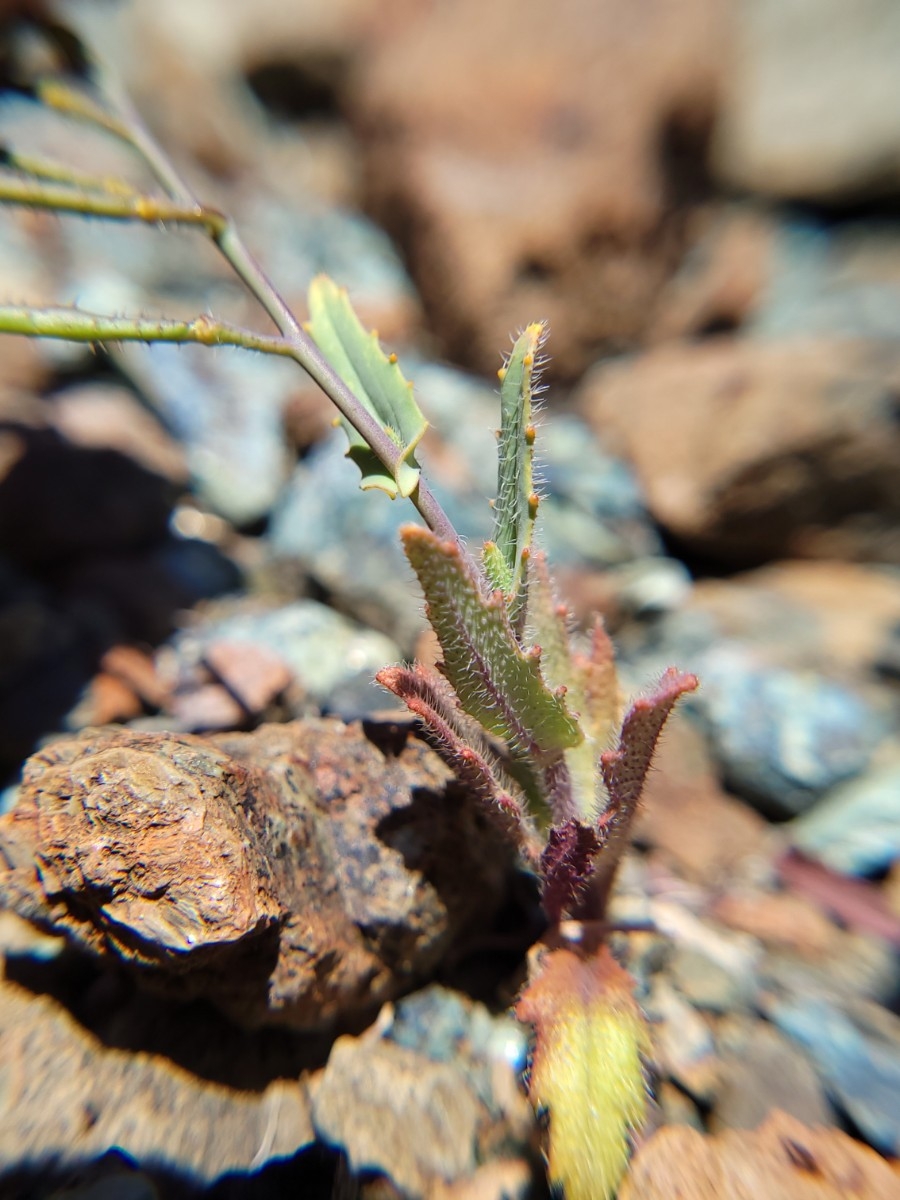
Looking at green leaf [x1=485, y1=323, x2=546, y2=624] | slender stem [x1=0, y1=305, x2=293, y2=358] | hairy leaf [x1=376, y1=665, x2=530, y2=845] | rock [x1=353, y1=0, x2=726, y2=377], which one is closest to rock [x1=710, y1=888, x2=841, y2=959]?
hairy leaf [x1=376, y1=665, x2=530, y2=845]

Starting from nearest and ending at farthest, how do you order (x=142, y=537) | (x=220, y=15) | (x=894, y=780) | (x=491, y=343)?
1. (x=894, y=780)
2. (x=142, y=537)
3. (x=491, y=343)
4. (x=220, y=15)

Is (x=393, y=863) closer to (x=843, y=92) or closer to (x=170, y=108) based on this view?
(x=170, y=108)

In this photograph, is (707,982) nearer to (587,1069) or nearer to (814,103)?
(587,1069)

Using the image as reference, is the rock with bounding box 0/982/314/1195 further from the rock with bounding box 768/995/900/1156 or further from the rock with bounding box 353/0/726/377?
the rock with bounding box 353/0/726/377

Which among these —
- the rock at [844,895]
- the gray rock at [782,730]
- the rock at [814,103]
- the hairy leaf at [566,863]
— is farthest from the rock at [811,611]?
the rock at [814,103]

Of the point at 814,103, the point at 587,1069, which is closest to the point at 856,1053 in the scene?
the point at 587,1069

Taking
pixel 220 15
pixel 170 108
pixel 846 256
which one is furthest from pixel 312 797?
pixel 220 15

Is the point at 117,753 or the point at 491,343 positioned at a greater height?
the point at 491,343
